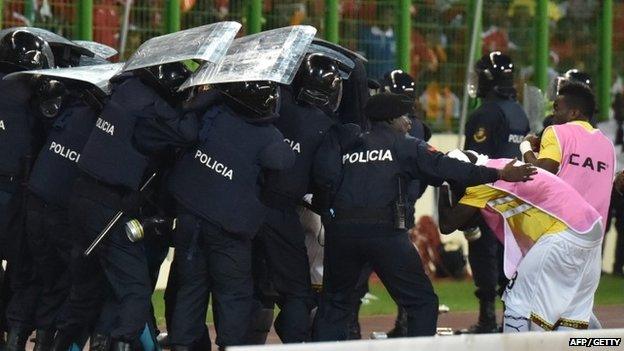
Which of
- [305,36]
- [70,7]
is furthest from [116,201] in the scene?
[70,7]

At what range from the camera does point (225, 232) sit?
10000mm

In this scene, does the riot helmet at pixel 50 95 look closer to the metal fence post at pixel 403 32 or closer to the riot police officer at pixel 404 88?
the riot police officer at pixel 404 88

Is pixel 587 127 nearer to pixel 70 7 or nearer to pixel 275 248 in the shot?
pixel 275 248

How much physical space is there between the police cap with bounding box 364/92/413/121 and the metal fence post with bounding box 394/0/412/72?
6231 mm

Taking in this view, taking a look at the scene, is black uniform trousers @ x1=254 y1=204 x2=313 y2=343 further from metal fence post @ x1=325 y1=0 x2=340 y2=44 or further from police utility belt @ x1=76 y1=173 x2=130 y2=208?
metal fence post @ x1=325 y1=0 x2=340 y2=44

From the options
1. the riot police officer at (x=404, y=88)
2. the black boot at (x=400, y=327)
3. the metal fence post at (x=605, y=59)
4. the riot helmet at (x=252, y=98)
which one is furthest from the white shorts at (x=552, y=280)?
the metal fence post at (x=605, y=59)

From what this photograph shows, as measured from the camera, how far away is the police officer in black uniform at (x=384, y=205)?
10383 mm

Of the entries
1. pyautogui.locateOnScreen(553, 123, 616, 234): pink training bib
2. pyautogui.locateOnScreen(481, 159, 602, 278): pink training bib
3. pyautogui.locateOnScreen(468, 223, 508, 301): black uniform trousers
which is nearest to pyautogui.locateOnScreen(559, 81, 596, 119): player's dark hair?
pyautogui.locateOnScreen(553, 123, 616, 234): pink training bib

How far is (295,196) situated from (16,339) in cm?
204

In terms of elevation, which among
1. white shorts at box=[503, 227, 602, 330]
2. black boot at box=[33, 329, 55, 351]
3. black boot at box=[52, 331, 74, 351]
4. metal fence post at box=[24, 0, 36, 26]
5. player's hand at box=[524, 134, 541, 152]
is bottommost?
black boot at box=[33, 329, 55, 351]

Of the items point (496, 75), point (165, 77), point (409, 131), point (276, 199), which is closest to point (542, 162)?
point (409, 131)

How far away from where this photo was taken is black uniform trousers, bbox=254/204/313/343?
10.5 metres

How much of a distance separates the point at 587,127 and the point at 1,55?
3922 millimetres

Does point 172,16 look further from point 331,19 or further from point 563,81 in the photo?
point 563,81
